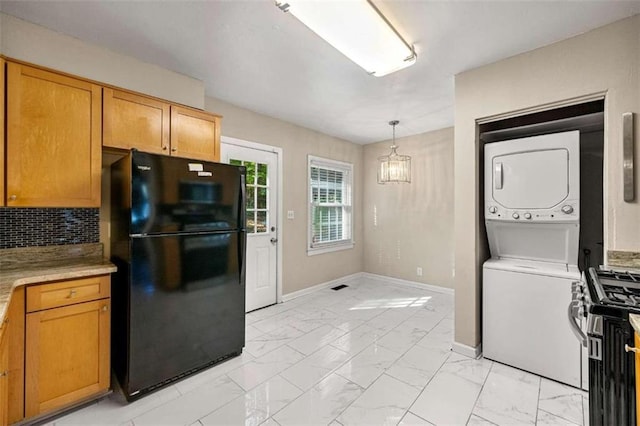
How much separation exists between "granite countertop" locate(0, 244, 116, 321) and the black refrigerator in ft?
0.52

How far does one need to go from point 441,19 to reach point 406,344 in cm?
260

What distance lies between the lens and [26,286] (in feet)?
5.28

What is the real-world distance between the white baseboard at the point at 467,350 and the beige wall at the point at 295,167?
7.23 feet

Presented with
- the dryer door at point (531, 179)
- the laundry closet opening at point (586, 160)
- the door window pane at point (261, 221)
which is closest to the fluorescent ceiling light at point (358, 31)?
the laundry closet opening at point (586, 160)

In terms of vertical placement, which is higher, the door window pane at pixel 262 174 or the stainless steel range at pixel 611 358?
the door window pane at pixel 262 174

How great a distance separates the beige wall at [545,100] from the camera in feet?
6.04

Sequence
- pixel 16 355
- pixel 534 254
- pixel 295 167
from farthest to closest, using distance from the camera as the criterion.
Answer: pixel 295 167 < pixel 534 254 < pixel 16 355

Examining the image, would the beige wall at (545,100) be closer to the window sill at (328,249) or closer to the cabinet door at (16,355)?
the window sill at (328,249)

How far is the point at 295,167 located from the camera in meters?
4.14

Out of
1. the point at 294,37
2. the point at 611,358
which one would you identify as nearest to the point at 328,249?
the point at 294,37

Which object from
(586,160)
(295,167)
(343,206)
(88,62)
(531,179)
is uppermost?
(88,62)

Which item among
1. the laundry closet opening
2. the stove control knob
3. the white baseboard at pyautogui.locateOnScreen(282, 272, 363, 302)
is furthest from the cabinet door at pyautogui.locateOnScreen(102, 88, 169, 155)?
the stove control knob

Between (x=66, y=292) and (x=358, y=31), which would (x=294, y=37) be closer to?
(x=358, y=31)

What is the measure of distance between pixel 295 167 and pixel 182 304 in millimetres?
2502
